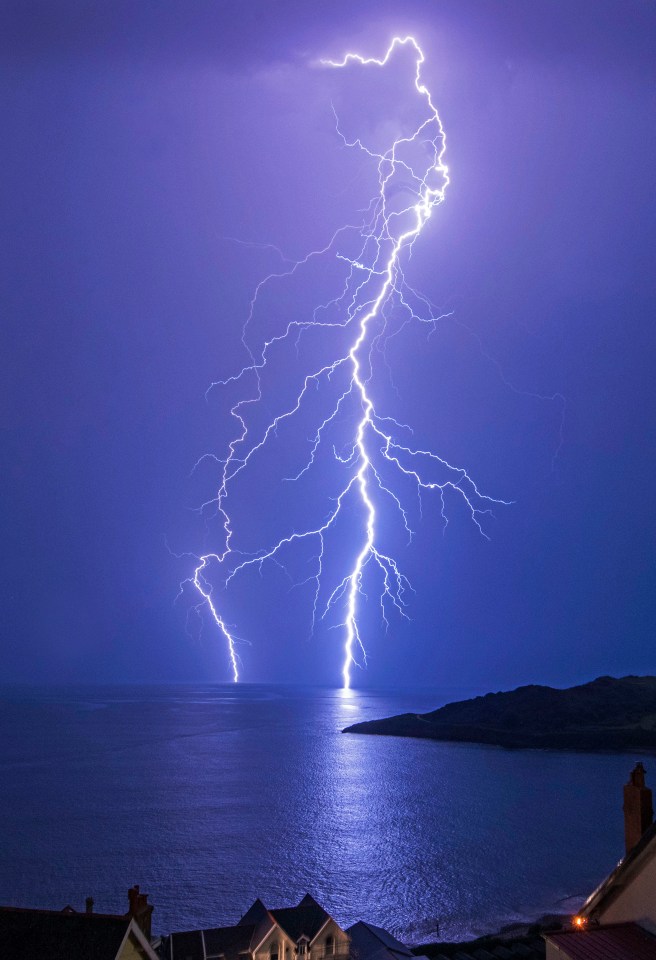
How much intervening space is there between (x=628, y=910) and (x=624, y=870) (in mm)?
292

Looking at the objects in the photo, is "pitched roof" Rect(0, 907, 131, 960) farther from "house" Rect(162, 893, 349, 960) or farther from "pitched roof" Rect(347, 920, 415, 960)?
"pitched roof" Rect(347, 920, 415, 960)

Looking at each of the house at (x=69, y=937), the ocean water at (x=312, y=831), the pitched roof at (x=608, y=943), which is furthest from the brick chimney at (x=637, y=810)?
the ocean water at (x=312, y=831)

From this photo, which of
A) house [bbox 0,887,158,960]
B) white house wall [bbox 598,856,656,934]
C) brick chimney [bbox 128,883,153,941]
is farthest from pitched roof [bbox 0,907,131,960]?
white house wall [bbox 598,856,656,934]

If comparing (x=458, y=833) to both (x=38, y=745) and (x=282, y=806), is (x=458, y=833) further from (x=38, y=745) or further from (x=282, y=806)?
(x=38, y=745)

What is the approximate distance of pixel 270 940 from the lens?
12.2 m

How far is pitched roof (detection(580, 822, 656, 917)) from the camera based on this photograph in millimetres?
4113

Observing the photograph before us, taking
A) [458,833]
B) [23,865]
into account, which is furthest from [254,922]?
[458,833]

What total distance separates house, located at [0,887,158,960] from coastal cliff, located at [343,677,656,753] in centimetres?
5545

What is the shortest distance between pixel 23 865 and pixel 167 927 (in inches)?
309

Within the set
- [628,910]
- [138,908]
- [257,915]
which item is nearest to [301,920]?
[257,915]

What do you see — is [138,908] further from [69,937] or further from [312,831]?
[312,831]

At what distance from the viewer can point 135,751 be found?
48.5m

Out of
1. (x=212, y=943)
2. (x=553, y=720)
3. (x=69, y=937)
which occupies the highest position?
(x=69, y=937)

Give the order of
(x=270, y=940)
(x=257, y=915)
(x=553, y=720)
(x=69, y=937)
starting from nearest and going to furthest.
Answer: (x=69, y=937) < (x=270, y=940) < (x=257, y=915) < (x=553, y=720)
